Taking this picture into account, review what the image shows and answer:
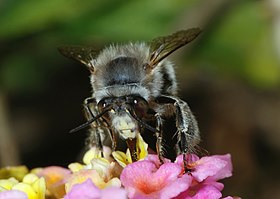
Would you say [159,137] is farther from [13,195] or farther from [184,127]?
[13,195]

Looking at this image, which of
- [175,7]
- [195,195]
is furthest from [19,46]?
[195,195]

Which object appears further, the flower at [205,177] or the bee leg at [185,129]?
the bee leg at [185,129]

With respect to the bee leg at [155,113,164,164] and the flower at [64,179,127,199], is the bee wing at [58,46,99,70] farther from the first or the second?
the flower at [64,179,127,199]

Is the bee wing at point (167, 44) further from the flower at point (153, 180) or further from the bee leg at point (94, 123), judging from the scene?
the flower at point (153, 180)

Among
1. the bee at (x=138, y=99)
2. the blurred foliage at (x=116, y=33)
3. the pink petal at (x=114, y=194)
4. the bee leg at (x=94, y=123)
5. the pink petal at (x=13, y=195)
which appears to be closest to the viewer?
the pink petal at (x=114, y=194)

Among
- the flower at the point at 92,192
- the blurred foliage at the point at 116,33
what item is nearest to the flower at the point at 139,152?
the flower at the point at 92,192

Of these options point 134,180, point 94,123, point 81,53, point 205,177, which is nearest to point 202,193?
point 205,177

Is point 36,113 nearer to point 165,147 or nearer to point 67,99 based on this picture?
point 67,99
